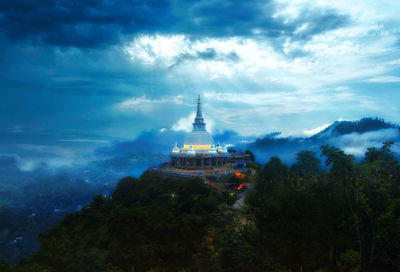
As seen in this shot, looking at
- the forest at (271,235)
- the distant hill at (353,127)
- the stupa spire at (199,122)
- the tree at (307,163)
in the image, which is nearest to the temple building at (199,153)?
the stupa spire at (199,122)

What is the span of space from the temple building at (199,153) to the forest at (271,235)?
24.5m

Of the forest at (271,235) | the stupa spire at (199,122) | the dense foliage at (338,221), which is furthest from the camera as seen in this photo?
the stupa spire at (199,122)

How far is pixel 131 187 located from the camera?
145 ft

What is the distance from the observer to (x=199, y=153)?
5906 centimetres

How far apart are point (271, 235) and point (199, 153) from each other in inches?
1395

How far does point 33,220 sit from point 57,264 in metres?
35.2

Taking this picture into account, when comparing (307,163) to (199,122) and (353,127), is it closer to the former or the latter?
(199,122)

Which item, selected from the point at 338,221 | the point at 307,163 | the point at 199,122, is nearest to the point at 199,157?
the point at 199,122

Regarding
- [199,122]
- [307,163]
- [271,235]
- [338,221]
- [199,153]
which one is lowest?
[271,235]

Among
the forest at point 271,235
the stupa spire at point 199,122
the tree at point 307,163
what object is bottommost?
the forest at point 271,235

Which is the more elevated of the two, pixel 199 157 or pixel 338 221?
pixel 199 157

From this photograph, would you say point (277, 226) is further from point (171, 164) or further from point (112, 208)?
point (171, 164)

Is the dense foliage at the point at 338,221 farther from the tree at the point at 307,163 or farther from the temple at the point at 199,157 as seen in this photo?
the temple at the point at 199,157

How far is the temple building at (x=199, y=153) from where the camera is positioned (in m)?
58.4
